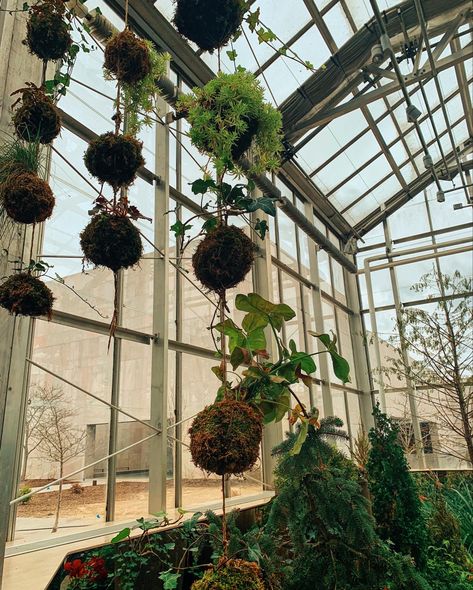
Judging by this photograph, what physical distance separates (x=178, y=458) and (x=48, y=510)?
152 cm

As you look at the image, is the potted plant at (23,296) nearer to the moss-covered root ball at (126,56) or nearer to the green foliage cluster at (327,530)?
the moss-covered root ball at (126,56)

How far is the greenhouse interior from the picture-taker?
1.79 meters

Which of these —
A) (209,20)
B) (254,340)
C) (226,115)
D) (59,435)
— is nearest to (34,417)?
(59,435)

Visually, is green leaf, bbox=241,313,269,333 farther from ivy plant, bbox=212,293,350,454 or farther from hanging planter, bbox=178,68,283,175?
hanging planter, bbox=178,68,283,175

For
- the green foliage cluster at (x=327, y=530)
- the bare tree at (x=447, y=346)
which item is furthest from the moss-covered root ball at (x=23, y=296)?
the bare tree at (x=447, y=346)

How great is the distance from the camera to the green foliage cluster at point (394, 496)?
10.1 ft

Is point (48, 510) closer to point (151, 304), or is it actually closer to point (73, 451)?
point (73, 451)

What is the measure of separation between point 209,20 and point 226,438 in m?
1.67

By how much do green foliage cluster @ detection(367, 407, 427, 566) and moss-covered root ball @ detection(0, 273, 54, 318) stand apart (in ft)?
9.02

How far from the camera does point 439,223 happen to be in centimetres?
1055

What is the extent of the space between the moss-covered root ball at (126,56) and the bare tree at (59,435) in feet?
8.85

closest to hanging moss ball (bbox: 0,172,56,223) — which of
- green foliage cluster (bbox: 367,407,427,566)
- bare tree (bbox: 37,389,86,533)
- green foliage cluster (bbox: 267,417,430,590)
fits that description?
green foliage cluster (bbox: 267,417,430,590)

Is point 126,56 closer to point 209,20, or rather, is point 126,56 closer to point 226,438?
point 209,20

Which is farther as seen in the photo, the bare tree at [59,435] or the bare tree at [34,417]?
the bare tree at [59,435]
